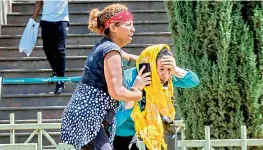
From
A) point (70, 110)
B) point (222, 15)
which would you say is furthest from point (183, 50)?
point (70, 110)

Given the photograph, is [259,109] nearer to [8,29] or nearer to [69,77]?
[69,77]

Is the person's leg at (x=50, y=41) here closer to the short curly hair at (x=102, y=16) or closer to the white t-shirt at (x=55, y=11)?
the white t-shirt at (x=55, y=11)

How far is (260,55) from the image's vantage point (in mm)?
7348

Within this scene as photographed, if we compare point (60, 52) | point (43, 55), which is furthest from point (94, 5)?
point (60, 52)

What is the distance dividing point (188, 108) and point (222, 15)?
943mm

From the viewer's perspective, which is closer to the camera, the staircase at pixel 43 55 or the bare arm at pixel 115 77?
the bare arm at pixel 115 77

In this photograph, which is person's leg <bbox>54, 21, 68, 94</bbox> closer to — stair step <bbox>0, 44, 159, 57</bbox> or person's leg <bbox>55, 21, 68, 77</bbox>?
person's leg <bbox>55, 21, 68, 77</bbox>

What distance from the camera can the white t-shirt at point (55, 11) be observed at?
422 inches

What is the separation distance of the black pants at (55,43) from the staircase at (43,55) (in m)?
0.41

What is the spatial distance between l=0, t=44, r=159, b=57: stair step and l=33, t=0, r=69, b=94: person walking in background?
83 cm

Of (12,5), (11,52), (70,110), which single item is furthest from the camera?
(12,5)

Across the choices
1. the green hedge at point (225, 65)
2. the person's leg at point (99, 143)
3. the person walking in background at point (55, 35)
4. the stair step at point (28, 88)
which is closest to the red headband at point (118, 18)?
the person's leg at point (99, 143)

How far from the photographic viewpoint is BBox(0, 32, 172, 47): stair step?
11.7 metres

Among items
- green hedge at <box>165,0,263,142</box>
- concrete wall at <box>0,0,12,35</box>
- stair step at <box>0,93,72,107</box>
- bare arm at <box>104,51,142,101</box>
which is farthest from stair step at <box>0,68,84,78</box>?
bare arm at <box>104,51,142,101</box>
